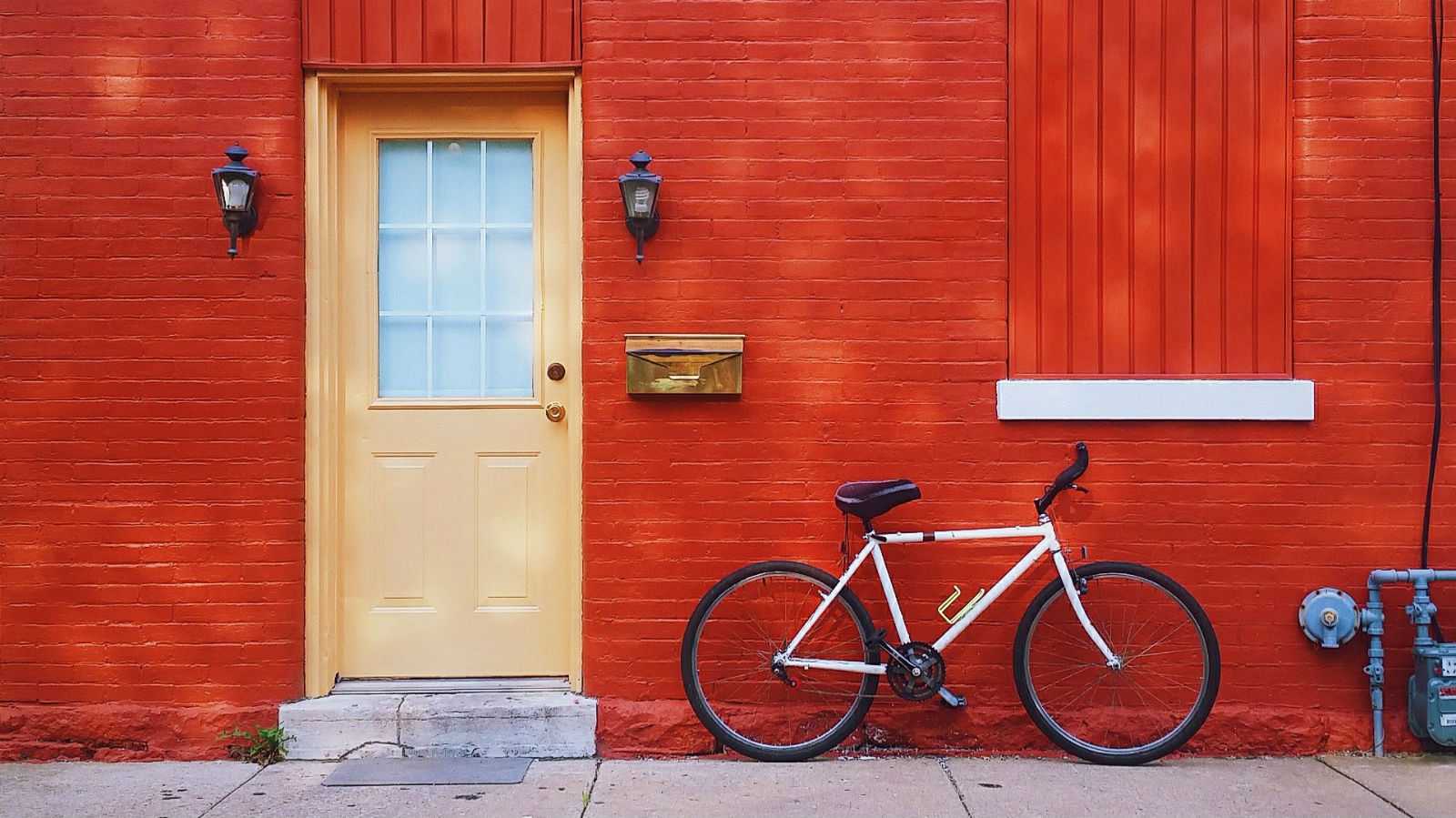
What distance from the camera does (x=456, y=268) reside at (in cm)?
509

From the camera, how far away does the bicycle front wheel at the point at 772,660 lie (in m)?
4.77

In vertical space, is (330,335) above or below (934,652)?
above

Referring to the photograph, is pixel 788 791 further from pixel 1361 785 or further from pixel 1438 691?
pixel 1438 691

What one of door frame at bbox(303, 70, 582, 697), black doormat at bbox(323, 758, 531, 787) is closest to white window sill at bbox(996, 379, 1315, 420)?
door frame at bbox(303, 70, 582, 697)

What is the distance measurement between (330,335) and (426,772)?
1.82 m

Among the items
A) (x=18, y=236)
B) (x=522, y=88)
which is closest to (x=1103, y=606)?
(x=522, y=88)

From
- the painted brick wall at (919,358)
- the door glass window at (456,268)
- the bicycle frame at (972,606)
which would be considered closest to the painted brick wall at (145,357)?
the door glass window at (456,268)

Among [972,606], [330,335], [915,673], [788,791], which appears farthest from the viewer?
[330,335]

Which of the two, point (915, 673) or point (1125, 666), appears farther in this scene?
point (1125, 666)

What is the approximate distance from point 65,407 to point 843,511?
3.18m

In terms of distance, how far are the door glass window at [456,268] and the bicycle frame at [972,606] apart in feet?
5.08

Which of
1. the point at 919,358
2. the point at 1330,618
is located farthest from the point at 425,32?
the point at 1330,618

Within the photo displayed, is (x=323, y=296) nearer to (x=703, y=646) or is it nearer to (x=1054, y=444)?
(x=703, y=646)

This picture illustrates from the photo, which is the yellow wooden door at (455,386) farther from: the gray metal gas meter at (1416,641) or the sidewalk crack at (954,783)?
the gray metal gas meter at (1416,641)
